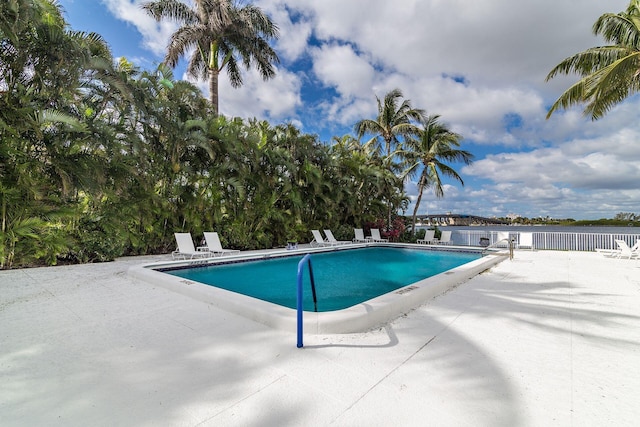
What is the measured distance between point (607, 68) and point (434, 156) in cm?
1000

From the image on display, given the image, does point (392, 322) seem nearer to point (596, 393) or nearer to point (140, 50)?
point (596, 393)

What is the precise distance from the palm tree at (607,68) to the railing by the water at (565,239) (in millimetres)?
5586

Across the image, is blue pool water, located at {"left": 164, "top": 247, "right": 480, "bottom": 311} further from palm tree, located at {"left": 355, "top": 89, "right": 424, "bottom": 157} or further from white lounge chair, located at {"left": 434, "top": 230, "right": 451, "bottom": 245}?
palm tree, located at {"left": 355, "top": 89, "right": 424, "bottom": 157}

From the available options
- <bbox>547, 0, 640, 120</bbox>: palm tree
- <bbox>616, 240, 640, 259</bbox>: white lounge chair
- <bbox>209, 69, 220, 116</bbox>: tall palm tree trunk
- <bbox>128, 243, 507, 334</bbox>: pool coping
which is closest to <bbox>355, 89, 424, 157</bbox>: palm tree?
<bbox>547, 0, 640, 120</bbox>: palm tree

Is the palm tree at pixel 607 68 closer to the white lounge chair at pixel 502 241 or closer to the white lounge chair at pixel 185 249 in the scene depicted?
the white lounge chair at pixel 502 241

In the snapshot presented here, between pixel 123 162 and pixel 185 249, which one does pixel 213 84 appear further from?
pixel 185 249

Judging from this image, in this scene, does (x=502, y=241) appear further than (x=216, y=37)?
No

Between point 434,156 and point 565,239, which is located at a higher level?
point 434,156

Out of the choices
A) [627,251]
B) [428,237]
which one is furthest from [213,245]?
[627,251]

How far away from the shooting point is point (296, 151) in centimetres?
1326

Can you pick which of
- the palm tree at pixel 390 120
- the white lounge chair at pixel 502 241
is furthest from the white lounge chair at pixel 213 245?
the palm tree at pixel 390 120

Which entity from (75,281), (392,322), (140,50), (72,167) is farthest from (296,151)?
(392,322)

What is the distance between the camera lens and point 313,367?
8.22ft

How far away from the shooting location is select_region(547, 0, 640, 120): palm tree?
8.76 meters
